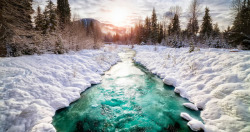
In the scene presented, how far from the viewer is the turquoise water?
380 cm

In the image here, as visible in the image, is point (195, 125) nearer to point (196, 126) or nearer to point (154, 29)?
point (196, 126)

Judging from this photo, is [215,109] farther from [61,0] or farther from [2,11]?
[61,0]

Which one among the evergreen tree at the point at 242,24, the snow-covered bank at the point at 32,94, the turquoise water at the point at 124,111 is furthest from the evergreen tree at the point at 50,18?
the evergreen tree at the point at 242,24

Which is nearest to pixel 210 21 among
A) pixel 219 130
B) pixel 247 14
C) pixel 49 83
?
pixel 247 14

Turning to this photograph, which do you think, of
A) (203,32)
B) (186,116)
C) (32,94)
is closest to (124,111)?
(186,116)

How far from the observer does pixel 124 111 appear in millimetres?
4617

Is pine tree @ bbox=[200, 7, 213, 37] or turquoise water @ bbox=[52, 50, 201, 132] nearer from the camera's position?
turquoise water @ bbox=[52, 50, 201, 132]

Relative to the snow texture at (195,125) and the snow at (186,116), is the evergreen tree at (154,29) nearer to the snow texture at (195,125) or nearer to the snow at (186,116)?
the snow at (186,116)

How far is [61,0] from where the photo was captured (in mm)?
26438

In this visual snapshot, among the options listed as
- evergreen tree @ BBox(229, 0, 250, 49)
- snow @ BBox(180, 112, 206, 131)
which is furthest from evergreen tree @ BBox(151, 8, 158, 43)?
snow @ BBox(180, 112, 206, 131)

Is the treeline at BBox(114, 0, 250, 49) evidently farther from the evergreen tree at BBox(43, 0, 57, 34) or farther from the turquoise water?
the evergreen tree at BBox(43, 0, 57, 34)

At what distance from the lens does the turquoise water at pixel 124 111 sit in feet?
12.5

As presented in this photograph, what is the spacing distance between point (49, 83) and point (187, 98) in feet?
24.5

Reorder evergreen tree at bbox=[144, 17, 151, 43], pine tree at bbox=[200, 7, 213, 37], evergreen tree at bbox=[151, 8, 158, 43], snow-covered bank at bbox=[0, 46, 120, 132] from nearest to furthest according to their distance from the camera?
1. snow-covered bank at bbox=[0, 46, 120, 132]
2. pine tree at bbox=[200, 7, 213, 37]
3. evergreen tree at bbox=[151, 8, 158, 43]
4. evergreen tree at bbox=[144, 17, 151, 43]
